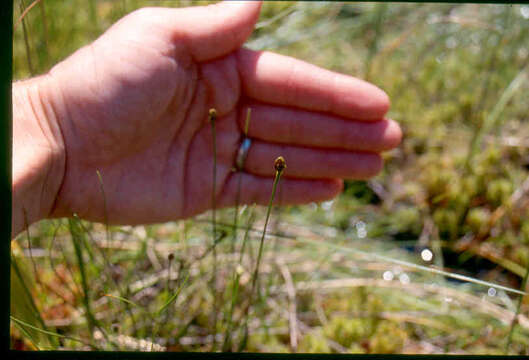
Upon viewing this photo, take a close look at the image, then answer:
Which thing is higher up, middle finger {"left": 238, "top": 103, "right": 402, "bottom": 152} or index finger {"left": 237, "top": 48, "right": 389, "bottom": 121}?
index finger {"left": 237, "top": 48, "right": 389, "bottom": 121}

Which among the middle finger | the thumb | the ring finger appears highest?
the thumb

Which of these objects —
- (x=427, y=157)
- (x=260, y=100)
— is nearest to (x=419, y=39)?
(x=427, y=157)

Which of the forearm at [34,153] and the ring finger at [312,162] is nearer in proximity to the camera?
the forearm at [34,153]

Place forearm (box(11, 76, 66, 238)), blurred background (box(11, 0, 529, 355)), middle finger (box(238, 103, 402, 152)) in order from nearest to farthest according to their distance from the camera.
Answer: forearm (box(11, 76, 66, 238))
blurred background (box(11, 0, 529, 355))
middle finger (box(238, 103, 402, 152))

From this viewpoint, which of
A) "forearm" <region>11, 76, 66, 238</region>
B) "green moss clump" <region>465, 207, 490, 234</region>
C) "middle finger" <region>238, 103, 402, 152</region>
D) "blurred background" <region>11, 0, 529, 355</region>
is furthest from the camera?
"green moss clump" <region>465, 207, 490, 234</region>

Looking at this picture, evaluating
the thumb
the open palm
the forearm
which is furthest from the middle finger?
the forearm

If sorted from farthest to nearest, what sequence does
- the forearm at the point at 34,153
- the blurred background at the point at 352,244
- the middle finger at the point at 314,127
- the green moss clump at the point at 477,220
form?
1. the green moss clump at the point at 477,220
2. the middle finger at the point at 314,127
3. the blurred background at the point at 352,244
4. the forearm at the point at 34,153

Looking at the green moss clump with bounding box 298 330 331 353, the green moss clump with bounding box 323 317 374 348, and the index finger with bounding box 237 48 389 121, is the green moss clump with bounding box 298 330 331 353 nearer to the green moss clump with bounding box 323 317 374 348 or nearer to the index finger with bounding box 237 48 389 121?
the green moss clump with bounding box 323 317 374 348

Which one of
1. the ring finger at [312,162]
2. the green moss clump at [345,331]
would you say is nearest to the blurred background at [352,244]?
the green moss clump at [345,331]

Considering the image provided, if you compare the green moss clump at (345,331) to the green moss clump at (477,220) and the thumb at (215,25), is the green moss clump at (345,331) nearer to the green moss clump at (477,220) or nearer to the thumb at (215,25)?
the green moss clump at (477,220)
